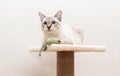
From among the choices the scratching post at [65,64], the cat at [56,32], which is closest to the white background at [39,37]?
the cat at [56,32]

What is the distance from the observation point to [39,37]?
1667 mm

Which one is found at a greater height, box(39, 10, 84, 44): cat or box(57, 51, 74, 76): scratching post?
box(39, 10, 84, 44): cat

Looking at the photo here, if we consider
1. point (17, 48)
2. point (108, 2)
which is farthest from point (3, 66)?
point (108, 2)

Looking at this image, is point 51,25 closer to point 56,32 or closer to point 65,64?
point 56,32

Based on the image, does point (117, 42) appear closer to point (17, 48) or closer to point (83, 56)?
point (83, 56)

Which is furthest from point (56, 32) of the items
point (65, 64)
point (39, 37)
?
point (39, 37)

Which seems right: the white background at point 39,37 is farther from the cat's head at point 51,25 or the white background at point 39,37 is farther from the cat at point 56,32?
the cat's head at point 51,25

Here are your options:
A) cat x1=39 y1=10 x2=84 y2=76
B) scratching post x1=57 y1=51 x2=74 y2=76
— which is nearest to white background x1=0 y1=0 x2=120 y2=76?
cat x1=39 y1=10 x2=84 y2=76

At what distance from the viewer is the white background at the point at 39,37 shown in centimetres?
162

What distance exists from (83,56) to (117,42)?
29 centimetres

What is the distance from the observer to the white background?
1.62m

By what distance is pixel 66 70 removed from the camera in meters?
1.32

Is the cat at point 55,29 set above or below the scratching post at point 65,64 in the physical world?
above

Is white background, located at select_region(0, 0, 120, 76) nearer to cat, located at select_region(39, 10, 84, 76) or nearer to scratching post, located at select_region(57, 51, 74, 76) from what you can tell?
cat, located at select_region(39, 10, 84, 76)
